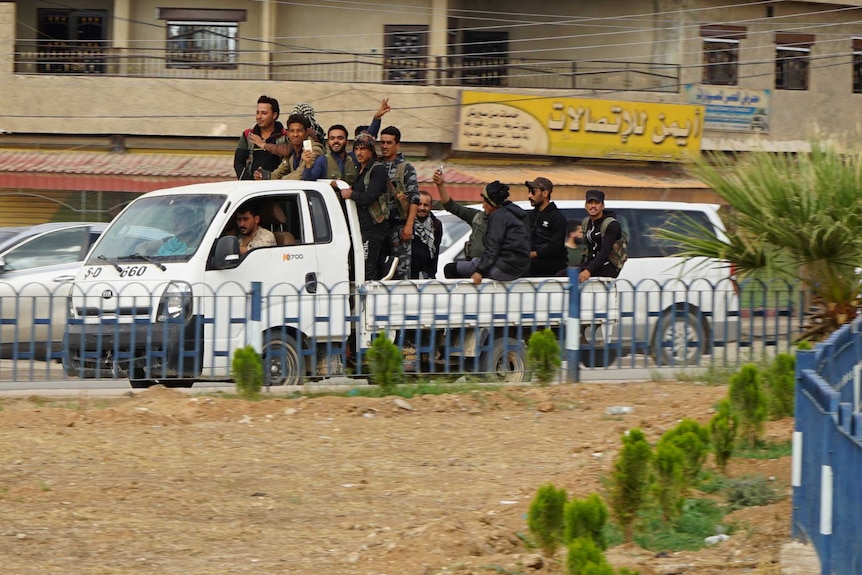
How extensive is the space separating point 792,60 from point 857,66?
1.85m

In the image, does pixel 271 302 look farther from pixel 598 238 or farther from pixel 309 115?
pixel 598 238

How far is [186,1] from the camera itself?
1011 inches

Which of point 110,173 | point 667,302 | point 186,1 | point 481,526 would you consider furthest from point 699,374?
point 186,1

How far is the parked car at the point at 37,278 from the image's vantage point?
1028 cm

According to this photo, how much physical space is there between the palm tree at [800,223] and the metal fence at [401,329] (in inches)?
48.7

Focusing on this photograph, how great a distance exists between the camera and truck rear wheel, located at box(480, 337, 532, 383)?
10.6 m

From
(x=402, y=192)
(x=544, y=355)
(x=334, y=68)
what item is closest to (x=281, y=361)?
(x=402, y=192)

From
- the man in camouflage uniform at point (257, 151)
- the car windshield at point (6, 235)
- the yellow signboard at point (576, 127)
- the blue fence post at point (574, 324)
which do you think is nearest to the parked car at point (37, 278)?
the car windshield at point (6, 235)

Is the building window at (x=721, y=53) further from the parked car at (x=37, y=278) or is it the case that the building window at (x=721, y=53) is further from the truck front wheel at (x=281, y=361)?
the truck front wheel at (x=281, y=361)

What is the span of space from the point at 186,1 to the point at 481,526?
21498 mm

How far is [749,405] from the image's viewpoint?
789 centimetres

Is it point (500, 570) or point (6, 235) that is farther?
point (6, 235)

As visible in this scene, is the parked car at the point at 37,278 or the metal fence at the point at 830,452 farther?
the parked car at the point at 37,278

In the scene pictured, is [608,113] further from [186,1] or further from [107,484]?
[107,484]
